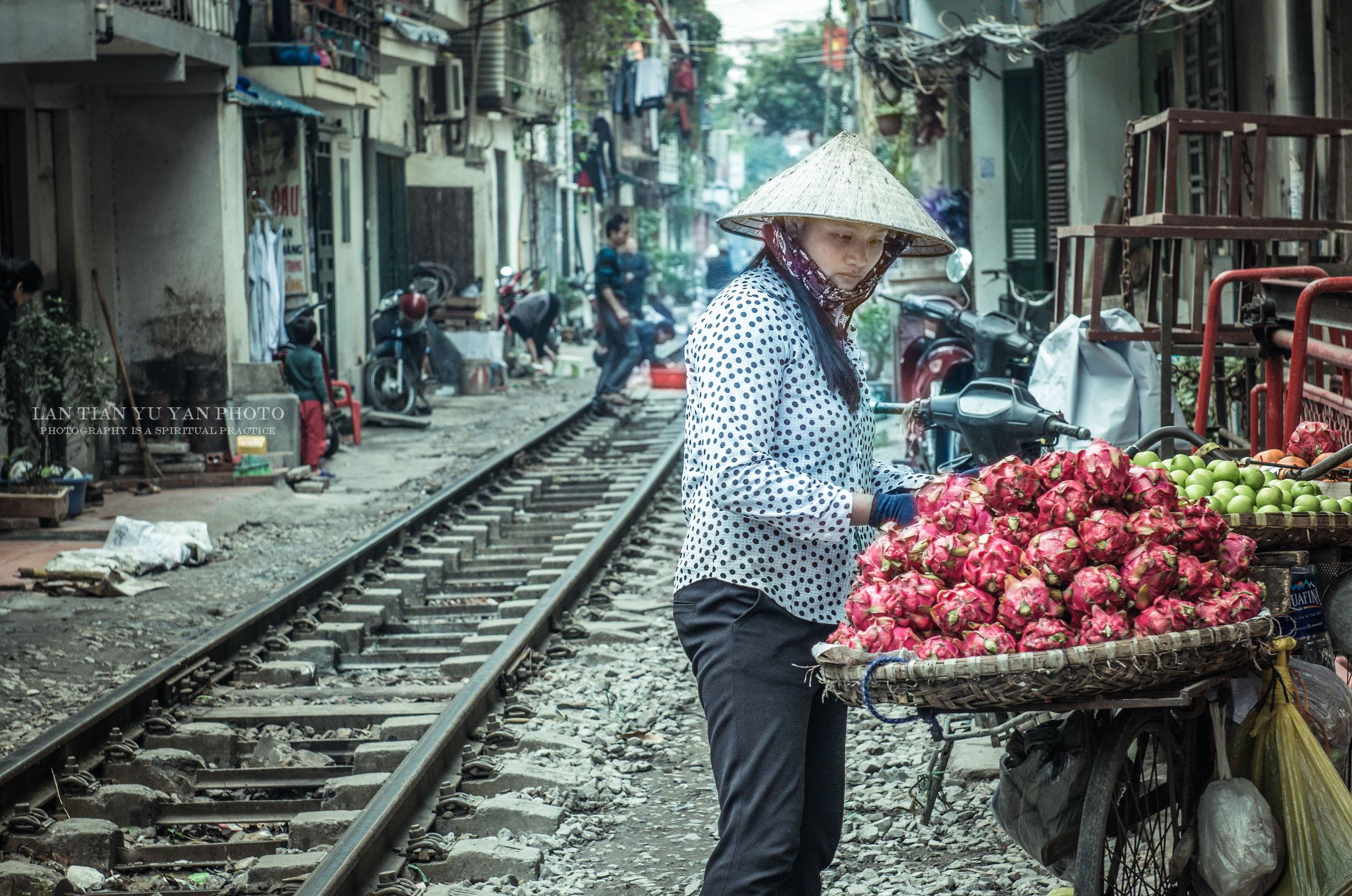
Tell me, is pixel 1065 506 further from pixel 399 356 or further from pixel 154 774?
pixel 399 356

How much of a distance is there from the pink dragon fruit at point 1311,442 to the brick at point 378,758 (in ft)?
10.6

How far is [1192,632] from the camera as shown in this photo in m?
3.01

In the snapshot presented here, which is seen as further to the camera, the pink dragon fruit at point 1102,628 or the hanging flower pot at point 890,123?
the hanging flower pot at point 890,123

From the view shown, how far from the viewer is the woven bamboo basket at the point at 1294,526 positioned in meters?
3.64

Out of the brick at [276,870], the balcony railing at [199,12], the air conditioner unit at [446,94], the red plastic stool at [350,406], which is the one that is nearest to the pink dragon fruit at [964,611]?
the brick at [276,870]

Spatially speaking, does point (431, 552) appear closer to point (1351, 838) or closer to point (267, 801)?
point (267, 801)

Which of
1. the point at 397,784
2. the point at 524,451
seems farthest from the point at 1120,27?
the point at 397,784

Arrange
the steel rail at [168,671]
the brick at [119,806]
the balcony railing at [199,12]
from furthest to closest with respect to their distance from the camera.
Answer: the balcony railing at [199,12]
the steel rail at [168,671]
the brick at [119,806]

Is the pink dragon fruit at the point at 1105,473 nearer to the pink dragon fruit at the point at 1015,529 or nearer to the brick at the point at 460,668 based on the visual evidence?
the pink dragon fruit at the point at 1015,529

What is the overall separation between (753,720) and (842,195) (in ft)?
3.57

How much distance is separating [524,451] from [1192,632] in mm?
12280

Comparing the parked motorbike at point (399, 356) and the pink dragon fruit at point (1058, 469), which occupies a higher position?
the parked motorbike at point (399, 356)

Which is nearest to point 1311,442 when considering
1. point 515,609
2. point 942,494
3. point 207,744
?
point 942,494

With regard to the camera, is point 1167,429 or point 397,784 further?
point 397,784
